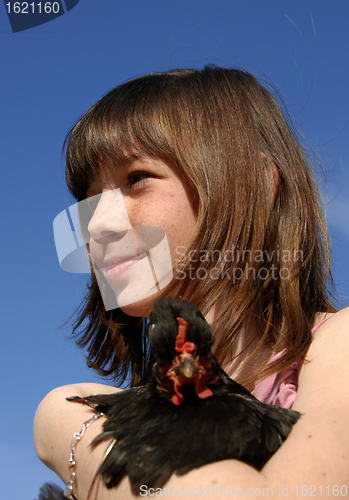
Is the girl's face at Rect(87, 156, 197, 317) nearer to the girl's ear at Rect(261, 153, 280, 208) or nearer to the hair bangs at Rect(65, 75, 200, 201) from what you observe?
the hair bangs at Rect(65, 75, 200, 201)

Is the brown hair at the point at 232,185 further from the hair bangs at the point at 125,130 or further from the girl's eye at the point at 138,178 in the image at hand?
the girl's eye at the point at 138,178

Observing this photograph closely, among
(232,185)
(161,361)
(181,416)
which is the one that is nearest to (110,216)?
(232,185)

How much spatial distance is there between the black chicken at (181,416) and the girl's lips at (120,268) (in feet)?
2.79

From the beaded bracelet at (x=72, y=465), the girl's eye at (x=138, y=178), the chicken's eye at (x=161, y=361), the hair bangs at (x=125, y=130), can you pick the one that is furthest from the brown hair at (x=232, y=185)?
the beaded bracelet at (x=72, y=465)

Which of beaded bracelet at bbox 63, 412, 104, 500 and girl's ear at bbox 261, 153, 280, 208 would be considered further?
girl's ear at bbox 261, 153, 280, 208

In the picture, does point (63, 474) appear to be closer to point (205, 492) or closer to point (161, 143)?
point (205, 492)

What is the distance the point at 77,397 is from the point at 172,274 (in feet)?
A: 3.34

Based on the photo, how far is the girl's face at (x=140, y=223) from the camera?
112 inches

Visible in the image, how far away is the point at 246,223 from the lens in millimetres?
2811

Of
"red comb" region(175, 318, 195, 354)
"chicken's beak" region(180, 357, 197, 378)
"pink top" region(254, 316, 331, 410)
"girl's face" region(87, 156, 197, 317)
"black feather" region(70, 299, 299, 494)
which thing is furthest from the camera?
"girl's face" region(87, 156, 197, 317)

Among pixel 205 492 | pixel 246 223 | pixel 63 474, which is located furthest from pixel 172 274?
pixel 205 492

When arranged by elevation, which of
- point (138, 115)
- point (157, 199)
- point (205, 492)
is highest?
point (138, 115)

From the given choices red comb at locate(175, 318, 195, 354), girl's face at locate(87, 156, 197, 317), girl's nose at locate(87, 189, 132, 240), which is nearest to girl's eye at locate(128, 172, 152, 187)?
girl's face at locate(87, 156, 197, 317)

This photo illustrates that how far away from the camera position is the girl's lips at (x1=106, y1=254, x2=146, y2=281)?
119 inches
